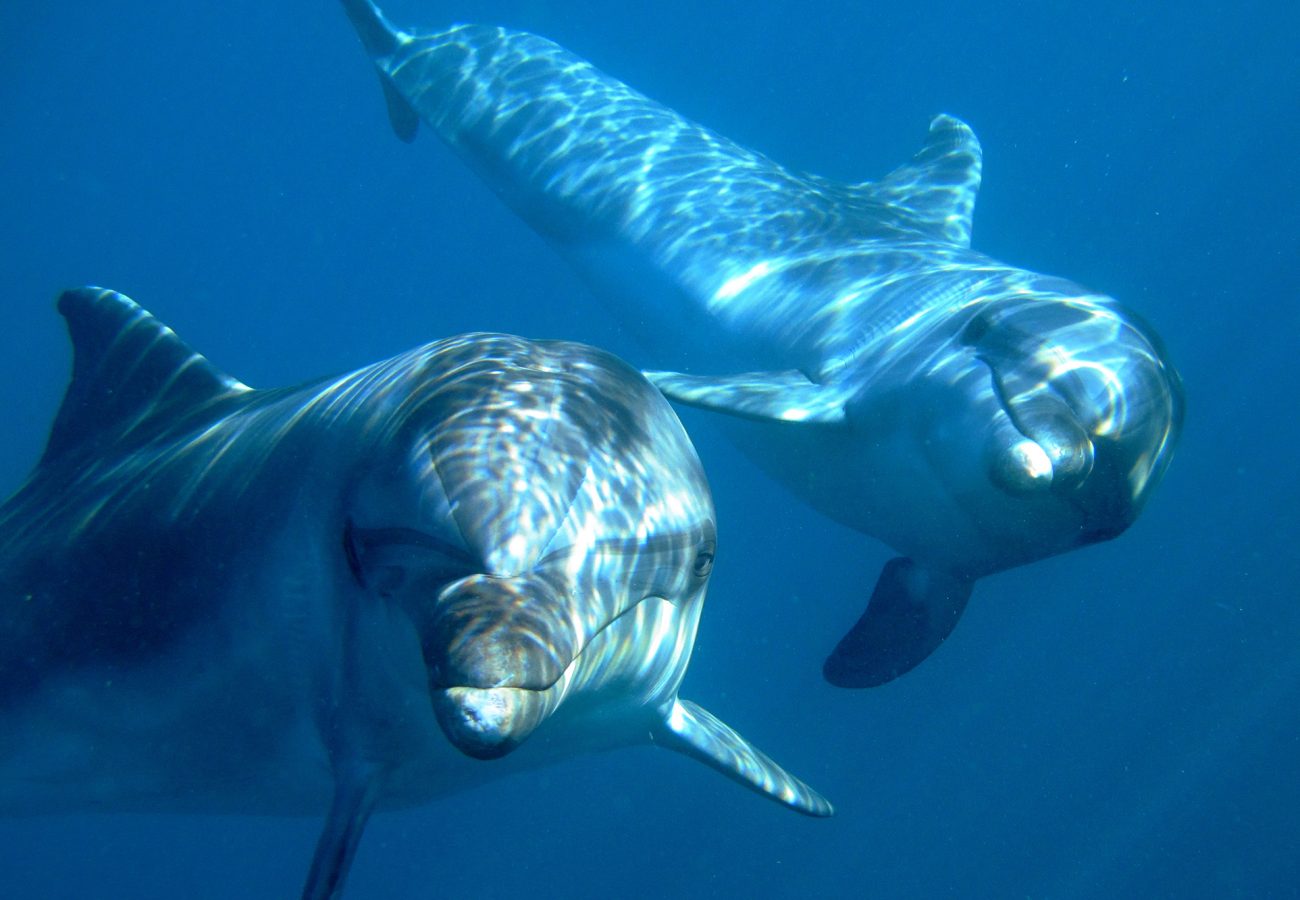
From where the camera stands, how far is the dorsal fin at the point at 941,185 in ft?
29.6

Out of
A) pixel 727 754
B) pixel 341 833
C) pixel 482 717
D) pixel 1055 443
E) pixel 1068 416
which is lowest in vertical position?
pixel 727 754

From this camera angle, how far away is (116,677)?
11.3 ft

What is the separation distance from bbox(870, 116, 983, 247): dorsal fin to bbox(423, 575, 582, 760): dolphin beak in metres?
7.38

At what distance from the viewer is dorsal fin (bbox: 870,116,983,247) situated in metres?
9.02

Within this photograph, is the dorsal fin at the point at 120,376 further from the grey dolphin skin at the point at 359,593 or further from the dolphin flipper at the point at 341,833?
the dolphin flipper at the point at 341,833

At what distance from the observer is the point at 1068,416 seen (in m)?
4.63

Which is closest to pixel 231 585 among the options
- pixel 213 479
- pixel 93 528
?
pixel 213 479

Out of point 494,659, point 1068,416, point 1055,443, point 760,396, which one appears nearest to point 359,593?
point 494,659

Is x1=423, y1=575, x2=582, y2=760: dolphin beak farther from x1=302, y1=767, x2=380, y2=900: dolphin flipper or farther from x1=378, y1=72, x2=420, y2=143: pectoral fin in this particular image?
x1=378, y1=72, x2=420, y2=143: pectoral fin

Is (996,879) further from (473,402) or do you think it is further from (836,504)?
(473,402)

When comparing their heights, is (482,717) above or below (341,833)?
above

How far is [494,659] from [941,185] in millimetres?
9362

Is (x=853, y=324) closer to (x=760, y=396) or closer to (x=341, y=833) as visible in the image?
(x=760, y=396)

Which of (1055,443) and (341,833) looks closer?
(341,833)
